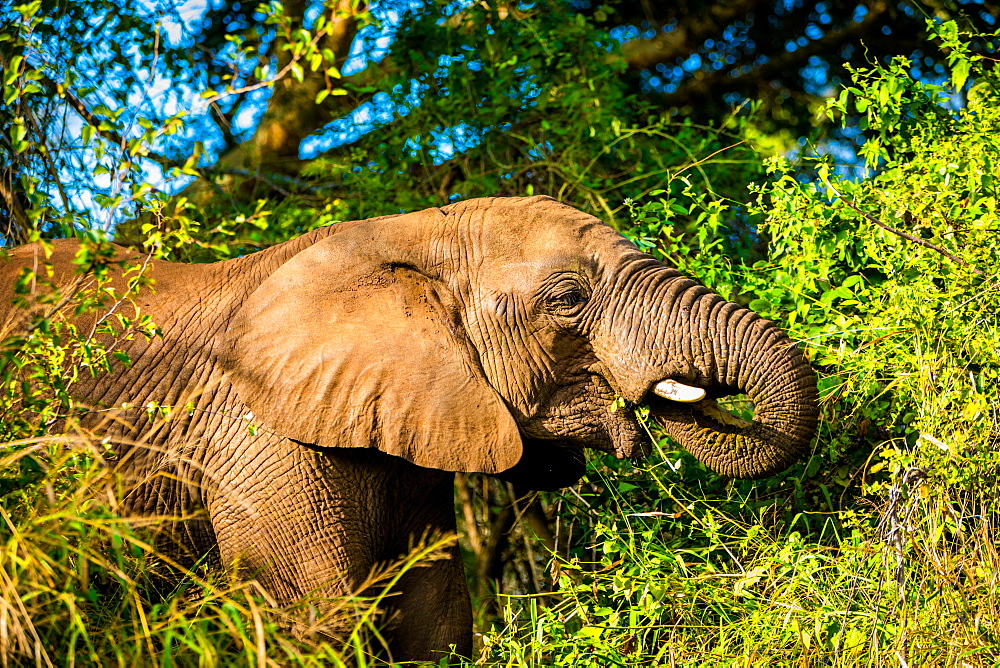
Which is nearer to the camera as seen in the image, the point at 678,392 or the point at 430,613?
the point at 678,392

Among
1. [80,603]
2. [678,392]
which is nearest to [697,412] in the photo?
[678,392]

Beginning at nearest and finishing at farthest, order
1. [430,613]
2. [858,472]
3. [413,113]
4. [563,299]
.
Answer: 1. [563,299]
2. [430,613]
3. [858,472]
4. [413,113]

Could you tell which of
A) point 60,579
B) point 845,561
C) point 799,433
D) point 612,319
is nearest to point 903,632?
point 845,561

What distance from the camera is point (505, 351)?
13.5ft

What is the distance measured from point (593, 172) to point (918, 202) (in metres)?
2.46

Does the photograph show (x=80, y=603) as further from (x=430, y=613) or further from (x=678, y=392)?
(x=678, y=392)

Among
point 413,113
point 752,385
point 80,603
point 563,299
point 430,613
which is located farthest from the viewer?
point 413,113

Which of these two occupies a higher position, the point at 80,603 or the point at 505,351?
the point at 505,351

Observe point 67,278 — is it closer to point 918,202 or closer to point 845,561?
point 845,561

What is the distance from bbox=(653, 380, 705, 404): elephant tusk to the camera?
155 inches

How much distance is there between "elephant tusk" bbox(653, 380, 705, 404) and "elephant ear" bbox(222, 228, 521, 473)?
0.56m

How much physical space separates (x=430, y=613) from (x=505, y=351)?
1.25 metres

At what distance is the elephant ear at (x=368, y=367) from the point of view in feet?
12.9

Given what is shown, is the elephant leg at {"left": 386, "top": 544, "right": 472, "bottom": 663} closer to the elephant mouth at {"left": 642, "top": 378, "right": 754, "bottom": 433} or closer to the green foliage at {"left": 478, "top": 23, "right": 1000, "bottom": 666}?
the green foliage at {"left": 478, "top": 23, "right": 1000, "bottom": 666}
